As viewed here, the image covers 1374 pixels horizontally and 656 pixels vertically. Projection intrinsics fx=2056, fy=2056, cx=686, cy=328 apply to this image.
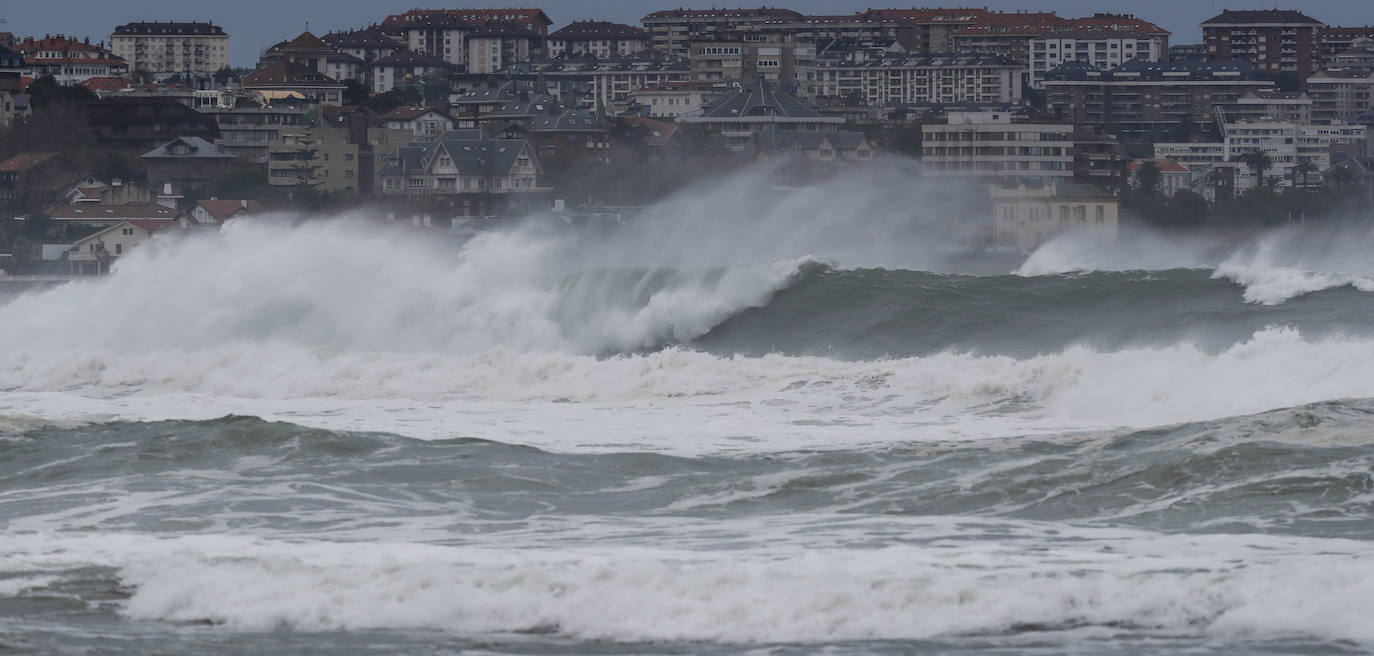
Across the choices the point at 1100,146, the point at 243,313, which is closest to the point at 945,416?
the point at 243,313

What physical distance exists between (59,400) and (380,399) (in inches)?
179

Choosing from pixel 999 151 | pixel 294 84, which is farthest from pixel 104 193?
pixel 999 151

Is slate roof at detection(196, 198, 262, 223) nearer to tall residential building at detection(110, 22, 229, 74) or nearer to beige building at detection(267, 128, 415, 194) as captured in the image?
beige building at detection(267, 128, 415, 194)

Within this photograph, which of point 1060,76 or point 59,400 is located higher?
point 1060,76

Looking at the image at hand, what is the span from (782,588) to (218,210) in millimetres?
66870

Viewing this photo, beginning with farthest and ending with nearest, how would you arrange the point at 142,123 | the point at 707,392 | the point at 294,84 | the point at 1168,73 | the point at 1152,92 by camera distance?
1. the point at 1168,73
2. the point at 1152,92
3. the point at 294,84
4. the point at 142,123
5. the point at 707,392

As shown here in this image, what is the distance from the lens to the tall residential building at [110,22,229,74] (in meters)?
171

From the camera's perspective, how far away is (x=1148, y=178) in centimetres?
9956

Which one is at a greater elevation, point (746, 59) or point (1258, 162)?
point (746, 59)

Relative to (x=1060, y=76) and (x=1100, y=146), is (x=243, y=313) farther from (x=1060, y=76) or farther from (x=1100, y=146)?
(x=1060, y=76)

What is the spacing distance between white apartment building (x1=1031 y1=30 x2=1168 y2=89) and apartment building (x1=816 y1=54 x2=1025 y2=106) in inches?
1008

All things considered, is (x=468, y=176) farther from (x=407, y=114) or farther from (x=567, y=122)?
(x=407, y=114)

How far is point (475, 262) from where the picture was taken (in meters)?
35.9

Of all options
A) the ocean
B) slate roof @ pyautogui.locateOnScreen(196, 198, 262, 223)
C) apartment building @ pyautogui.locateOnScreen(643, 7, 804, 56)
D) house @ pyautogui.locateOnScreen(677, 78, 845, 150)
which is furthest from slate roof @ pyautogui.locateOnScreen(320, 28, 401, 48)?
the ocean
